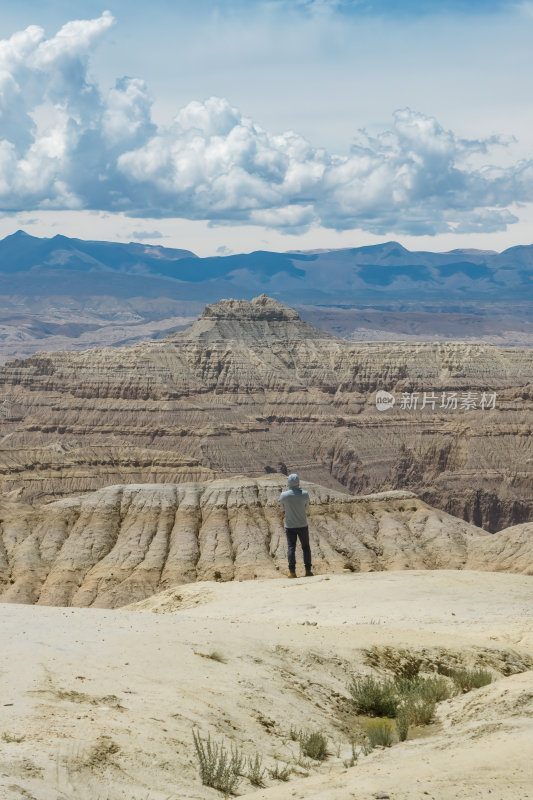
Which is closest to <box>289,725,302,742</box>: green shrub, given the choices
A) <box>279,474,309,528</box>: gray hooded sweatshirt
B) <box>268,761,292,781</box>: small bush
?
<box>268,761,292,781</box>: small bush

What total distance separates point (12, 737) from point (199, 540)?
2283 inches

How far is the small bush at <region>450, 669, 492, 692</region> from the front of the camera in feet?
59.1

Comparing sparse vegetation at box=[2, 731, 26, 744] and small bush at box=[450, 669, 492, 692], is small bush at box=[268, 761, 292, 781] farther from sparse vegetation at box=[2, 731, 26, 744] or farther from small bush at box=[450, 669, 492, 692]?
small bush at box=[450, 669, 492, 692]

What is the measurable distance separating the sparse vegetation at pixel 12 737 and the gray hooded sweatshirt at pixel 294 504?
61.0 feet

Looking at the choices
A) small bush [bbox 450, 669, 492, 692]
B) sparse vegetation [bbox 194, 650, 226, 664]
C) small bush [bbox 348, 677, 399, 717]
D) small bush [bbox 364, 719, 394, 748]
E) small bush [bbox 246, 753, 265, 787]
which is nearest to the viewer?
small bush [bbox 246, 753, 265, 787]

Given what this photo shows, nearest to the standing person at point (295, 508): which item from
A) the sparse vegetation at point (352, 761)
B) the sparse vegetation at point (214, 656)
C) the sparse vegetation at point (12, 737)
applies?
the sparse vegetation at point (214, 656)

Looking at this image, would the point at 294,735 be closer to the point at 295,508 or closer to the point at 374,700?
the point at 374,700

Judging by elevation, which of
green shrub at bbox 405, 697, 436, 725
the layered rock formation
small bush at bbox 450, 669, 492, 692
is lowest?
the layered rock formation

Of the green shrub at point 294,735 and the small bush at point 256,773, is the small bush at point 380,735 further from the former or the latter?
the small bush at point 256,773

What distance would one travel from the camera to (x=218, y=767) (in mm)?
12562

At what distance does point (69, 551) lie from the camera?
227 ft

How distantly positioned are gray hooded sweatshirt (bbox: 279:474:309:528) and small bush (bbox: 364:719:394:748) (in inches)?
620

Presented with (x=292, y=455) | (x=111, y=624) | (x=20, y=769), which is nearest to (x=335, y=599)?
(x=111, y=624)

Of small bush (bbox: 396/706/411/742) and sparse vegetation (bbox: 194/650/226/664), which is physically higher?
sparse vegetation (bbox: 194/650/226/664)
